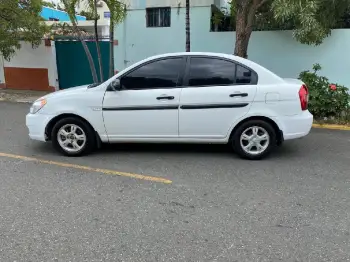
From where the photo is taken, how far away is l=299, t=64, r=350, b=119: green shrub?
8.03 metres

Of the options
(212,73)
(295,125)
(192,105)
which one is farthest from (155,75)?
(295,125)

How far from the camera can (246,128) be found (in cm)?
539

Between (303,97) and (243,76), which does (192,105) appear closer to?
(243,76)

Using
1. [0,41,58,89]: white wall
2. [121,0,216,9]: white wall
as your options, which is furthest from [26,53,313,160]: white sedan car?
[0,41,58,89]: white wall

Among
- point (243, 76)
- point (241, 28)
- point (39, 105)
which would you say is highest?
point (241, 28)

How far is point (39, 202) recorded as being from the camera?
4062 mm

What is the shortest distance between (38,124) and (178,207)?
2.86 metres

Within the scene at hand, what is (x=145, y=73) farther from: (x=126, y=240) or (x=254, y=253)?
(x=254, y=253)

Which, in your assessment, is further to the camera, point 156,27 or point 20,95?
point 20,95

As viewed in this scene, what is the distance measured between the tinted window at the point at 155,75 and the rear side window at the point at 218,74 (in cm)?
24

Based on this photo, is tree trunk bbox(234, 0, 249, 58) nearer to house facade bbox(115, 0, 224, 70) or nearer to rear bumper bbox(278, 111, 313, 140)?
house facade bbox(115, 0, 224, 70)

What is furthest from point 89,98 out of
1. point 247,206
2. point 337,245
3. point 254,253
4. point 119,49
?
point 119,49

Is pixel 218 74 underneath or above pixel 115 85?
above

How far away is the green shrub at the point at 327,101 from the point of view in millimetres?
8031
